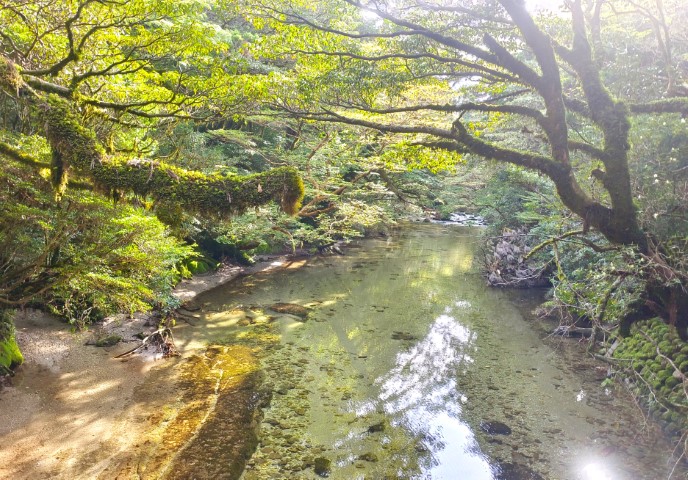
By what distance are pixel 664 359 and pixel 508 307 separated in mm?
5754

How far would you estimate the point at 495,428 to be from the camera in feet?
20.8

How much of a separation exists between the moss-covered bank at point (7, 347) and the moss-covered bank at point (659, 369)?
942cm

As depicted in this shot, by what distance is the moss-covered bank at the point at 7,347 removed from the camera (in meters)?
6.09

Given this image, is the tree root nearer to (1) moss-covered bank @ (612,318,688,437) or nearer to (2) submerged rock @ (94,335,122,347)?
(2) submerged rock @ (94,335,122,347)

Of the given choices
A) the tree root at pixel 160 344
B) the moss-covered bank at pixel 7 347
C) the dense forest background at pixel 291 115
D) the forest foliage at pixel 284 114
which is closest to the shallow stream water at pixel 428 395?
the tree root at pixel 160 344

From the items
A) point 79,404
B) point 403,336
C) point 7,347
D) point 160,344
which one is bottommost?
point 403,336

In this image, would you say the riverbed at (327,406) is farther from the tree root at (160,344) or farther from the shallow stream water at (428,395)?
the tree root at (160,344)

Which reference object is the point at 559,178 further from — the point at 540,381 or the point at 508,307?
the point at 508,307

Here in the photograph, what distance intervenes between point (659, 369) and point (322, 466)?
18.0 feet

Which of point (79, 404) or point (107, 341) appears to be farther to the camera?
point (107, 341)

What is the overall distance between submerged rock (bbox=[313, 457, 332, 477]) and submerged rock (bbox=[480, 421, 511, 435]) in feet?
8.30

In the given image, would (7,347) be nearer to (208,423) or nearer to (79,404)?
(79,404)

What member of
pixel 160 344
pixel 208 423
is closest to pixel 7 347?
pixel 160 344

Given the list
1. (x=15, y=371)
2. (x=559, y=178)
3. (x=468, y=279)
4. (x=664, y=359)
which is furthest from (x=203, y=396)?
(x=468, y=279)
